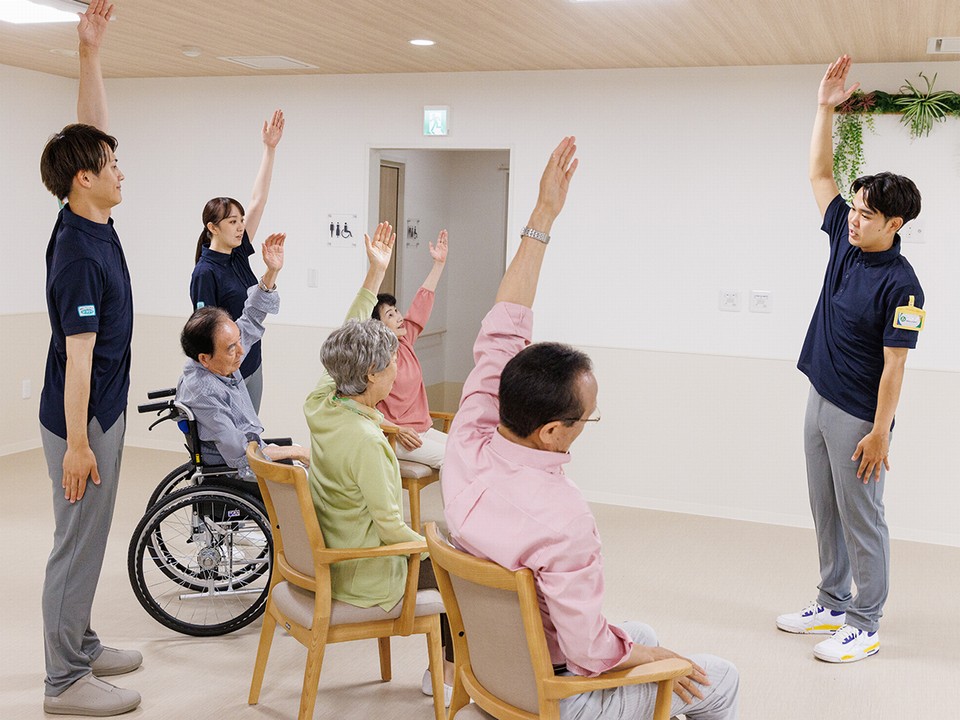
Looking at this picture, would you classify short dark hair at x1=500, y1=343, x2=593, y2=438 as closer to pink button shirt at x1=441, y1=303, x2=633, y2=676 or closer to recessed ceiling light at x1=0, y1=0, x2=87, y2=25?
pink button shirt at x1=441, y1=303, x2=633, y2=676

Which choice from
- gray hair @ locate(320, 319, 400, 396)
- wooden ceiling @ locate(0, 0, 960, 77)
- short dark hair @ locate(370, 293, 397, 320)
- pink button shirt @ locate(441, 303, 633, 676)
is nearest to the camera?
pink button shirt @ locate(441, 303, 633, 676)

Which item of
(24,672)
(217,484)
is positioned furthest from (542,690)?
(24,672)

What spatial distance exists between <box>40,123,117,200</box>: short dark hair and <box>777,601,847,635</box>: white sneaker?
9.66 feet

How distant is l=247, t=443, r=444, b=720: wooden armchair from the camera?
8.89ft

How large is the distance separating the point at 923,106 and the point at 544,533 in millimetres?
4097

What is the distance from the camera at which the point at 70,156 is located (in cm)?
281

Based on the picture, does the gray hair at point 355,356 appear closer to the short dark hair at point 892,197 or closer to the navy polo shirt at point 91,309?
the navy polo shirt at point 91,309

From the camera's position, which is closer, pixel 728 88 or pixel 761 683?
pixel 761 683

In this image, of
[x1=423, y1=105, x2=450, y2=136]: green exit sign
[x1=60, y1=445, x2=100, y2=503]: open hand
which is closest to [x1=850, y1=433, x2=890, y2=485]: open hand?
[x1=60, y1=445, x2=100, y2=503]: open hand

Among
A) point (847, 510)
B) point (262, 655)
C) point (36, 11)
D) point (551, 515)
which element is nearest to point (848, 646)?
point (847, 510)

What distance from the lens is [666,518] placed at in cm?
550

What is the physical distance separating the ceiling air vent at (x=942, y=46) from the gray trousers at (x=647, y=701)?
3.46 metres

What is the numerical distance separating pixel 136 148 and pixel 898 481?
17.3 ft

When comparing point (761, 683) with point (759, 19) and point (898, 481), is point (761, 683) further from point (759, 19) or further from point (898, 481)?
point (759, 19)
